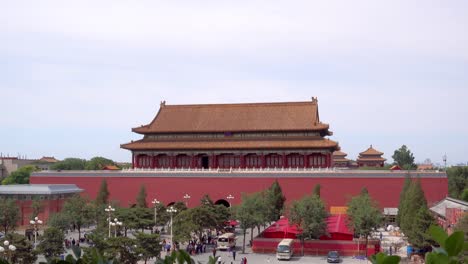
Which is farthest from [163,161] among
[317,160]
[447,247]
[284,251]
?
[447,247]

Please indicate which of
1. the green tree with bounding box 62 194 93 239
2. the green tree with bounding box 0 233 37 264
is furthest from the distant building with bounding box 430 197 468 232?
the green tree with bounding box 62 194 93 239

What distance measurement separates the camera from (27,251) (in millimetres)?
21344

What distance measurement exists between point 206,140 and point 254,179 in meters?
6.60

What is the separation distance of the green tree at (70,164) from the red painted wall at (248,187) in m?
44.6

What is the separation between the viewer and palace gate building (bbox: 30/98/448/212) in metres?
45.0

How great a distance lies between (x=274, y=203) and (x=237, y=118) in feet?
49.0

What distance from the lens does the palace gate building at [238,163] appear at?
45.0m

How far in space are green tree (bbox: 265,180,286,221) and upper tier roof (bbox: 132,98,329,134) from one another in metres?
9.98

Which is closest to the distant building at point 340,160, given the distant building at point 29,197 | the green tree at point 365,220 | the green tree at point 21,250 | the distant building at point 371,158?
the distant building at point 371,158

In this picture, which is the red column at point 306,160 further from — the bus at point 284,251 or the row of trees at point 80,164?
the row of trees at point 80,164

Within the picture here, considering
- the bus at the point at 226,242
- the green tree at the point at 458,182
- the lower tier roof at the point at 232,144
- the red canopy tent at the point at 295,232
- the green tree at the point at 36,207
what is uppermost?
the lower tier roof at the point at 232,144

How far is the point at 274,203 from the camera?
37.9 metres

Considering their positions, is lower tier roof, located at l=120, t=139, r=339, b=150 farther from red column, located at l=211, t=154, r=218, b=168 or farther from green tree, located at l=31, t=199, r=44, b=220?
green tree, located at l=31, t=199, r=44, b=220

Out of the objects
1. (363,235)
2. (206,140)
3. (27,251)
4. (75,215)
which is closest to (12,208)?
(75,215)
